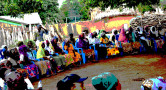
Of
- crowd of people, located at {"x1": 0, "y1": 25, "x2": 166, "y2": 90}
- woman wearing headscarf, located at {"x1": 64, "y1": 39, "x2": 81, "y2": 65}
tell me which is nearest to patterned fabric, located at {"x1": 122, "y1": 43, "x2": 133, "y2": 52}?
crowd of people, located at {"x1": 0, "y1": 25, "x2": 166, "y2": 90}

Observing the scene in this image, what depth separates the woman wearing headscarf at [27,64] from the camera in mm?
6504

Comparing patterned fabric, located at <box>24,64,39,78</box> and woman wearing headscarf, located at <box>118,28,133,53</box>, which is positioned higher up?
woman wearing headscarf, located at <box>118,28,133,53</box>

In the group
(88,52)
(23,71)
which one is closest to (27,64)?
(23,71)

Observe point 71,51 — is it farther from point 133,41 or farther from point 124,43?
point 133,41

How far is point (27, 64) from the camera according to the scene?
21.8ft

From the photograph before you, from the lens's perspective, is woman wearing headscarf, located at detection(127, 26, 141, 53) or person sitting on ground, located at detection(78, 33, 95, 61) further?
woman wearing headscarf, located at detection(127, 26, 141, 53)

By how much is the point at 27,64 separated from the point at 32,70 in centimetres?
25

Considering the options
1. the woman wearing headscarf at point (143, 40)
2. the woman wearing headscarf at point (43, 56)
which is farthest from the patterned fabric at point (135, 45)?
the woman wearing headscarf at point (43, 56)

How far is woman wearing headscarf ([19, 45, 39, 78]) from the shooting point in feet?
21.3

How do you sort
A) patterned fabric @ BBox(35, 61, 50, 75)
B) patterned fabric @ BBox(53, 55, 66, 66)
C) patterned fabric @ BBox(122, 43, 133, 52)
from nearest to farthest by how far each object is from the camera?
1. patterned fabric @ BBox(35, 61, 50, 75)
2. patterned fabric @ BBox(53, 55, 66, 66)
3. patterned fabric @ BBox(122, 43, 133, 52)

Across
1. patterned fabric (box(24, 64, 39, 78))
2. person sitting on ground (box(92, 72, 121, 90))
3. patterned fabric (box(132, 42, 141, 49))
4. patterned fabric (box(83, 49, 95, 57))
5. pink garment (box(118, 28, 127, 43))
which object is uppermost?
pink garment (box(118, 28, 127, 43))

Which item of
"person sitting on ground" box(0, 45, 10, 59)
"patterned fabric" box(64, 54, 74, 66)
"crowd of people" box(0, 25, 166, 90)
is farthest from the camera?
"patterned fabric" box(64, 54, 74, 66)

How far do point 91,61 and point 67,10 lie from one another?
38393 mm

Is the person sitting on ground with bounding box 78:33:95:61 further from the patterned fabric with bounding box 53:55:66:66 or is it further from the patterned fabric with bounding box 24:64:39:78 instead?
the patterned fabric with bounding box 24:64:39:78
